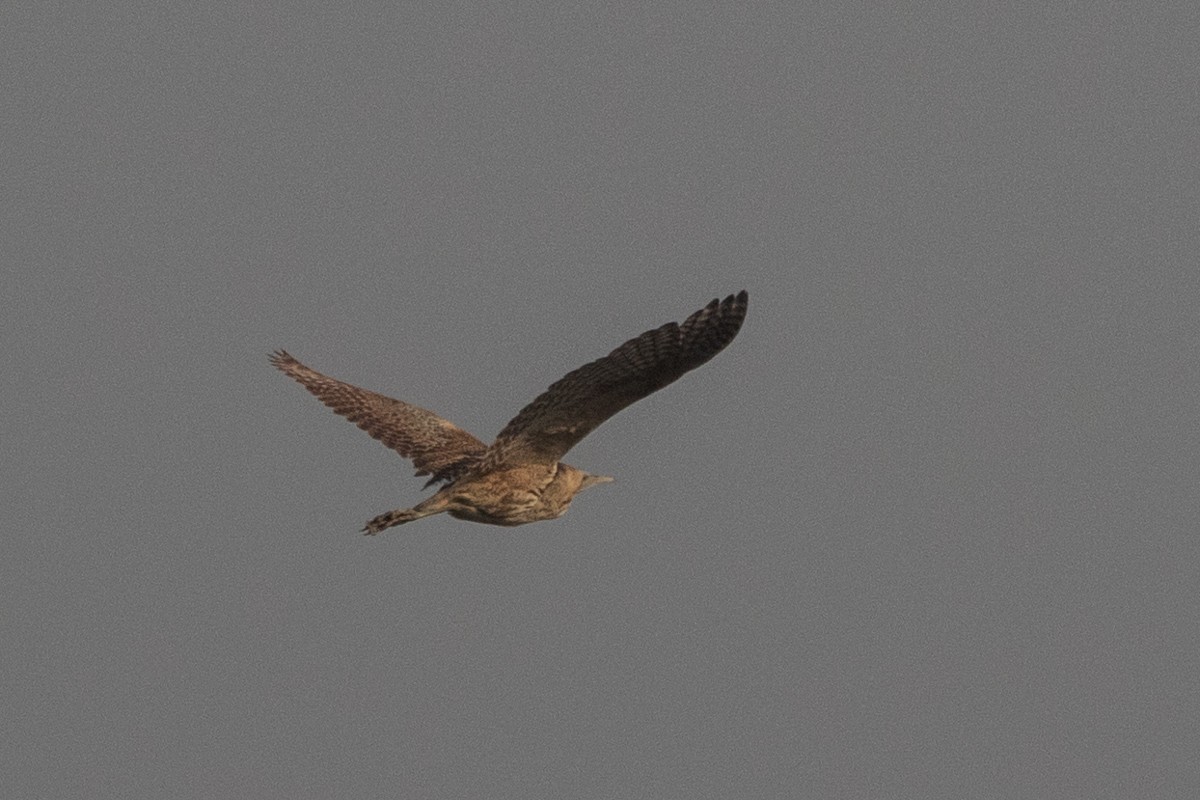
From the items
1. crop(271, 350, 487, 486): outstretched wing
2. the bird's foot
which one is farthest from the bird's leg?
crop(271, 350, 487, 486): outstretched wing

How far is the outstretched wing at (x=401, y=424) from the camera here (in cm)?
2114

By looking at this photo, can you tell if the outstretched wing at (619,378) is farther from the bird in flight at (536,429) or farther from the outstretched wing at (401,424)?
the outstretched wing at (401,424)

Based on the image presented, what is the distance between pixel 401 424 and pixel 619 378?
5.60 metres

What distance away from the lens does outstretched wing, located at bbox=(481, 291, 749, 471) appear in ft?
54.5

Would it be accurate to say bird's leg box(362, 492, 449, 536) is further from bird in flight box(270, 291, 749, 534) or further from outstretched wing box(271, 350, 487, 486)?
outstretched wing box(271, 350, 487, 486)

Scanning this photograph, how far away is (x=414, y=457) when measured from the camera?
2128 centimetres

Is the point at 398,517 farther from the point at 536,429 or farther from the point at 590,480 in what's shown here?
the point at 590,480

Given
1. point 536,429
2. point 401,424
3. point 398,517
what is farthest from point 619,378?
point 401,424

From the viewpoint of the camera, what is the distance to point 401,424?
22.0 m

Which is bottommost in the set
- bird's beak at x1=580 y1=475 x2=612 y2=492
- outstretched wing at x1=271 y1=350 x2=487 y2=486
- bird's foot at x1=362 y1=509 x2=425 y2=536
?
bird's foot at x1=362 y1=509 x2=425 y2=536

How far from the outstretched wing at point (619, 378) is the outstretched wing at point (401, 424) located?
2343 mm

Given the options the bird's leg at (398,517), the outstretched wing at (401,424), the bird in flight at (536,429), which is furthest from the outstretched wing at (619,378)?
the outstretched wing at (401,424)

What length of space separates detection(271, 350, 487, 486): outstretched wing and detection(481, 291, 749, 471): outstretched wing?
7.69ft

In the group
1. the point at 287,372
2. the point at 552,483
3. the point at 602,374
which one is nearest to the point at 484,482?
the point at 552,483
